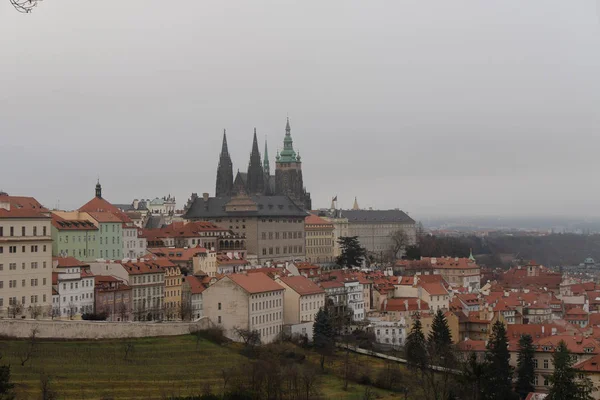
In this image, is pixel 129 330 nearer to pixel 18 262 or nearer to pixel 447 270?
pixel 18 262

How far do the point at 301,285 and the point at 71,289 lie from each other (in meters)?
16.1

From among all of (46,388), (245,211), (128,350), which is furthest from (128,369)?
(245,211)

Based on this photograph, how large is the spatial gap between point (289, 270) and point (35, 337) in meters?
33.2

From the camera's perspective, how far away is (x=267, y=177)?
161m

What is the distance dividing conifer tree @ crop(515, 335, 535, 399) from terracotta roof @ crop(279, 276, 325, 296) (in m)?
15.6

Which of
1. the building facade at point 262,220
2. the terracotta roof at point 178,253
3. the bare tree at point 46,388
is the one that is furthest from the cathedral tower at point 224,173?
the bare tree at point 46,388

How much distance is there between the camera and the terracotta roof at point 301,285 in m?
73.1

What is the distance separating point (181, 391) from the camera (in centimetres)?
5272

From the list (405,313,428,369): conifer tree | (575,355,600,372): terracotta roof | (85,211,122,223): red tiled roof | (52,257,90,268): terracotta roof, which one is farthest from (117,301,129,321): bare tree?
(575,355,600,372): terracotta roof

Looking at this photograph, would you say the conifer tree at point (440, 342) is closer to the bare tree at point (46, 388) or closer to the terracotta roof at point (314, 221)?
the bare tree at point (46, 388)

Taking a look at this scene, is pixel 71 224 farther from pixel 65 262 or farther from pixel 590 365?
pixel 590 365

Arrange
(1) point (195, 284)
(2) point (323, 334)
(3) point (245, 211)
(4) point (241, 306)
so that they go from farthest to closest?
(3) point (245, 211) → (1) point (195, 284) → (2) point (323, 334) → (4) point (241, 306)

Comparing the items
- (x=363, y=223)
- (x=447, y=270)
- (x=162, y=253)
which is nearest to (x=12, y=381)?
(x=162, y=253)

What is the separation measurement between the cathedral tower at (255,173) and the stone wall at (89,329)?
83016 mm
